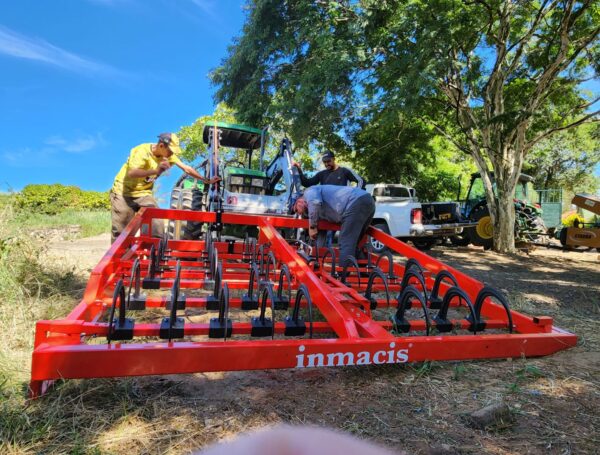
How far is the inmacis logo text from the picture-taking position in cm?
236

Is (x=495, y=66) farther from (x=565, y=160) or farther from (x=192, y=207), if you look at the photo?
(x=565, y=160)

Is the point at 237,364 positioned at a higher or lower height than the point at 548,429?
higher

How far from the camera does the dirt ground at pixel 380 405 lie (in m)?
2.09

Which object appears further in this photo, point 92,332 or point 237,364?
point 92,332

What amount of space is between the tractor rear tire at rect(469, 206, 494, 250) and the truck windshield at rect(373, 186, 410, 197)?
257cm

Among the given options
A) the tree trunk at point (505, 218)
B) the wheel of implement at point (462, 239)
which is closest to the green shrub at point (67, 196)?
the wheel of implement at point (462, 239)

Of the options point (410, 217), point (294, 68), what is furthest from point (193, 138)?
point (410, 217)

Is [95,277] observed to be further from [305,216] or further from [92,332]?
[305,216]

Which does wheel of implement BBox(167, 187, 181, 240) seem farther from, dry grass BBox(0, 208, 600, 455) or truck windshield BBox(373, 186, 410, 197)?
truck windshield BBox(373, 186, 410, 197)

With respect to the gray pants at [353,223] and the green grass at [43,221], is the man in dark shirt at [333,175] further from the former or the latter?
the green grass at [43,221]

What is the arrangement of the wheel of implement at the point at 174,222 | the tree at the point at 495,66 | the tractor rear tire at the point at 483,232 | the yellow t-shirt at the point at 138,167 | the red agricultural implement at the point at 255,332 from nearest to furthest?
the red agricultural implement at the point at 255,332 → the yellow t-shirt at the point at 138,167 → the wheel of implement at the point at 174,222 → the tree at the point at 495,66 → the tractor rear tire at the point at 483,232

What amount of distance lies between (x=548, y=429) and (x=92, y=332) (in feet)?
8.50

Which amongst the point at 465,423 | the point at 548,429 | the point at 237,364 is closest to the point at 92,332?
the point at 237,364

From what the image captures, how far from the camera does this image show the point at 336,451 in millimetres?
631
